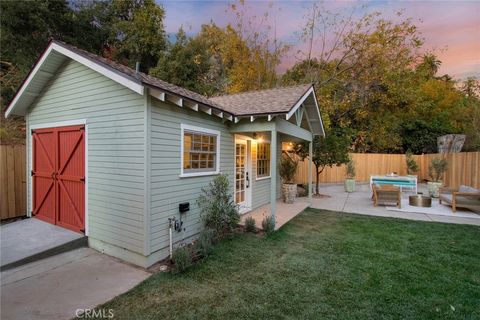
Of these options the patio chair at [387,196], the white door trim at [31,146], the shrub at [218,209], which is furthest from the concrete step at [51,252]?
the patio chair at [387,196]

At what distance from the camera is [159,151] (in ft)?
14.3

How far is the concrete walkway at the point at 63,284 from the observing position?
2.96 m

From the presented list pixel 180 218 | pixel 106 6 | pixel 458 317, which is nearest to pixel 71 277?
pixel 180 218

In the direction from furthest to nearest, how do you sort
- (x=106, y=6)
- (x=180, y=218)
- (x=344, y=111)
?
(x=106, y=6) < (x=344, y=111) < (x=180, y=218)

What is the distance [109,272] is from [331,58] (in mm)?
16320

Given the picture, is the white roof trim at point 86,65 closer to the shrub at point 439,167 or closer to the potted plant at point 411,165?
the shrub at point 439,167

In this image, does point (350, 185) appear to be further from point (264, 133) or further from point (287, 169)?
point (264, 133)

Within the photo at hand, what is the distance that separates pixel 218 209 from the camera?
5230mm

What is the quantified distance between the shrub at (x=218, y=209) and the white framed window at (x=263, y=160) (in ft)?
10.8

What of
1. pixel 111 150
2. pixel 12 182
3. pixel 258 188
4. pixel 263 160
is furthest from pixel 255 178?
pixel 12 182

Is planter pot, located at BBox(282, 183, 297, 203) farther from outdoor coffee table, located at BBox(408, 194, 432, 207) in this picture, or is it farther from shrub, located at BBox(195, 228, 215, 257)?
shrub, located at BBox(195, 228, 215, 257)

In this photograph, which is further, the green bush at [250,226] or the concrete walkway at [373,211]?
the concrete walkway at [373,211]

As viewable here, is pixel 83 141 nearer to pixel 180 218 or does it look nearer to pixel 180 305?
pixel 180 218

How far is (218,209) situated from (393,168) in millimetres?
17810
